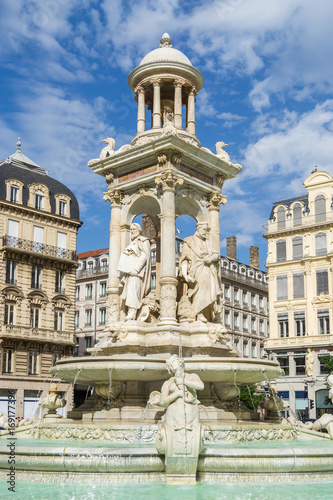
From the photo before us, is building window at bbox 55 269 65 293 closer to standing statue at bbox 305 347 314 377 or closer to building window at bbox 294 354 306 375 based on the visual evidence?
building window at bbox 294 354 306 375

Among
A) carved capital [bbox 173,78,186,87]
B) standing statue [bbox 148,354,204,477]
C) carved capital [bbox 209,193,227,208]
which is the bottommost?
standing statue [bbox 148,354,204,477]

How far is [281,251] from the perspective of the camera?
5803 cm

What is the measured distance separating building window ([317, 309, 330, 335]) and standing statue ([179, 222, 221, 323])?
38.0 meters

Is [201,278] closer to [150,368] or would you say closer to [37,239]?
[150,368]

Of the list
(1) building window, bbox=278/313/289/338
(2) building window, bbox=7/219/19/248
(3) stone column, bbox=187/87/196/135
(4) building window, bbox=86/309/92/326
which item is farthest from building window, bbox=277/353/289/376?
(3) stone column, bbox=187/87/196/135

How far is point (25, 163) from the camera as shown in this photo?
174 feet

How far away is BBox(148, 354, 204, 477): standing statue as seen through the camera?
9.73 m

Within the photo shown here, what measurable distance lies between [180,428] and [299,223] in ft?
161

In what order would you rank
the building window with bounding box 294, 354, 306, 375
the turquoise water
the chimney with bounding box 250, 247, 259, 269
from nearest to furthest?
1. the turquoise water
2. the building window with bounding box 294, 354, 306, 375
3. the chimney with bounding box 250, 247, 259, 269

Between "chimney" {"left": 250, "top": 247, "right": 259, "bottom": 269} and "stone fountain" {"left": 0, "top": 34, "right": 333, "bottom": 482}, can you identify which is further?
"chimney" {"left": 250, "top": 247, "right": 259, "bottom": 269}

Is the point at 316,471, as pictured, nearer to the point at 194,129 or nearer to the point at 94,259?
the point at 194,129

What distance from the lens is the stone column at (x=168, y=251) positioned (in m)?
16.4

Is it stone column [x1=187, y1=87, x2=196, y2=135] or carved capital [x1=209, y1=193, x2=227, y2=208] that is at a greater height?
stone column [x1=187, y1=87, x2=196, y2=135]

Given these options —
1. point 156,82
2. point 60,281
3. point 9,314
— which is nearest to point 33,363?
point 9,314
